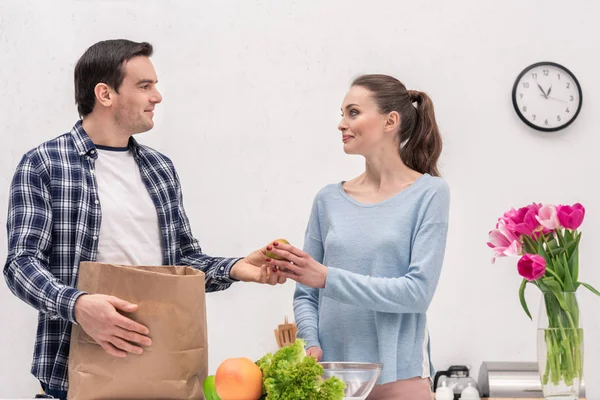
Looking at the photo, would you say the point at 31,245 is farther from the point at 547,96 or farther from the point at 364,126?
the point at 547,96

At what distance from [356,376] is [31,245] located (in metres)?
0.77

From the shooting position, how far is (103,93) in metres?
1.92

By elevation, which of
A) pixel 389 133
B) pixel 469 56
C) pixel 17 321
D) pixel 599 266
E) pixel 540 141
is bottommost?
pixel 17 321

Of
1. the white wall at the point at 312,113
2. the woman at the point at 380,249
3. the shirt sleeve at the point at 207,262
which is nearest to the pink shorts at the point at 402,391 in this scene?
the woman at the point at 380,249

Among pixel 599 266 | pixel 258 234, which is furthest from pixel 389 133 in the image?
pixel 599 266

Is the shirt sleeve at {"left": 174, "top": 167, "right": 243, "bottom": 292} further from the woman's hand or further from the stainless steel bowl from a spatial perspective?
the stainless steel bowl

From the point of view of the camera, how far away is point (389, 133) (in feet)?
6.53

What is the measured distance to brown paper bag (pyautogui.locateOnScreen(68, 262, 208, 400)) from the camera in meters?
1.26

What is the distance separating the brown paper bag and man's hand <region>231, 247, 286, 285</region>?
1.51 ft

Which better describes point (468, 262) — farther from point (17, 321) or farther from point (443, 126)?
point (17, 321)

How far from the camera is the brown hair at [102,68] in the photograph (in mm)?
1930

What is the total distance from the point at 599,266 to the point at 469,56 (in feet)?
3.67

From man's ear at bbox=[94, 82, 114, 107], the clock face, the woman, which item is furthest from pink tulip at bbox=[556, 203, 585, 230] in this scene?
the clock face

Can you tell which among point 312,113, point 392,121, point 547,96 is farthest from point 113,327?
point 547,96
